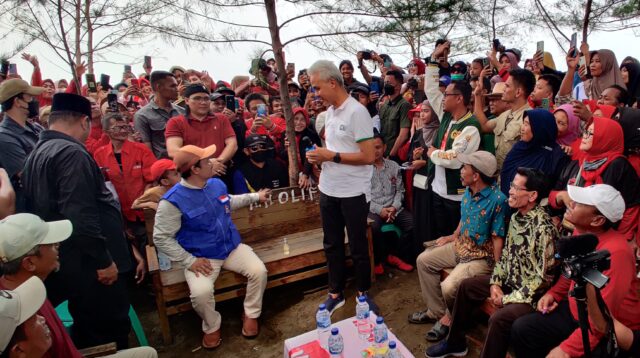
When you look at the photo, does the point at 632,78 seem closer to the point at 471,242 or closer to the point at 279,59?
the point at 471,242

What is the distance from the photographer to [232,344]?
350 centimetres

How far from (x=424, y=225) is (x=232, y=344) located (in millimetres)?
2441

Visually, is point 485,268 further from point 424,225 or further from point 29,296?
point 29,296

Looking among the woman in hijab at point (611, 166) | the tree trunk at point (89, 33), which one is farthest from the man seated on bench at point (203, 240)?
the tree trunk at point (89, 33)

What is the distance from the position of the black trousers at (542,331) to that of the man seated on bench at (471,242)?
613 mm

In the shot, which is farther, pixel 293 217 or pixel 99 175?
pixel 293 217

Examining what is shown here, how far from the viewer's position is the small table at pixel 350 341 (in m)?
2.52

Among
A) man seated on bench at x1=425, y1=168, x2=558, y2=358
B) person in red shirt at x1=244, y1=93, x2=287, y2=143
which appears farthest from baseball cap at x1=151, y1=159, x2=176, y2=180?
man seated on bench at x1=425, y1=168, x2=558, y2=358

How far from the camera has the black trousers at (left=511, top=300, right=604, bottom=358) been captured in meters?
2.42

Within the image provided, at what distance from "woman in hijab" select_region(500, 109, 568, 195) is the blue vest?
2.77 m

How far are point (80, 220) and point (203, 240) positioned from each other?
113 cm

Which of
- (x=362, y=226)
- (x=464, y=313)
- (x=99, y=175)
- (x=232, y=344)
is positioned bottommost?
(x=232, y=344)

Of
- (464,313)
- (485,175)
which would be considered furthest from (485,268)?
(485,175)

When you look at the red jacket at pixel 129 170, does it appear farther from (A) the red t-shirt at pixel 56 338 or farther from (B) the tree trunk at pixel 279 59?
(A) the red t-shirt at pixel 56 338
